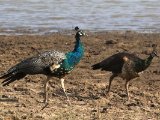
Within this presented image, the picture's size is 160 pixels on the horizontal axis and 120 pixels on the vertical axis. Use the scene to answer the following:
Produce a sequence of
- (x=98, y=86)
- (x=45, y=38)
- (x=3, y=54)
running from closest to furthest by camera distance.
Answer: (x=98, y=86) < (x=3, y=54) < (x=45, y=38)

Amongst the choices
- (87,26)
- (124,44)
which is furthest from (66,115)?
(87,26)

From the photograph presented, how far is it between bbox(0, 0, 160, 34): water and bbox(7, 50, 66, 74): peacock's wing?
7.49m

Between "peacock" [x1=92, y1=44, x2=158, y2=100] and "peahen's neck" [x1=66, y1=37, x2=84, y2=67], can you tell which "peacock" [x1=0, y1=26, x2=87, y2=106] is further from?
"peacock" [x1=92, y1=44, x2=158, y2=100]

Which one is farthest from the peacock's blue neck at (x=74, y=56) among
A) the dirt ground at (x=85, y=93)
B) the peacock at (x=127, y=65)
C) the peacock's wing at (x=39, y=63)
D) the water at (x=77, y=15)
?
the water at (x=77, y=15)

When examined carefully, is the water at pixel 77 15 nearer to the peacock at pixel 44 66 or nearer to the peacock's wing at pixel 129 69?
the peacock's wing at pixel 129 69

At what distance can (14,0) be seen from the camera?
918 inches

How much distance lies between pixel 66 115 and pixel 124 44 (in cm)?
591

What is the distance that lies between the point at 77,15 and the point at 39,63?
34.3 feet

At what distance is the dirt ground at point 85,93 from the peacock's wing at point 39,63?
541 mm

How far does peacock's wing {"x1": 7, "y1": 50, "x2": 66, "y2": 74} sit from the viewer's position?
8.45m

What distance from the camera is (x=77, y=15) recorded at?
18859 mm

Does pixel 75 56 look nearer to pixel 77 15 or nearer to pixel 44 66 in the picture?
pixel 44 66

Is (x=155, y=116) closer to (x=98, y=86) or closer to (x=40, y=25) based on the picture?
(x=98, y=86)

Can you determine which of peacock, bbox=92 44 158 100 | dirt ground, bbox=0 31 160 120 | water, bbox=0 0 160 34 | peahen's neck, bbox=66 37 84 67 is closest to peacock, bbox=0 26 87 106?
peahen's neck, bbox=66 37 84 67
